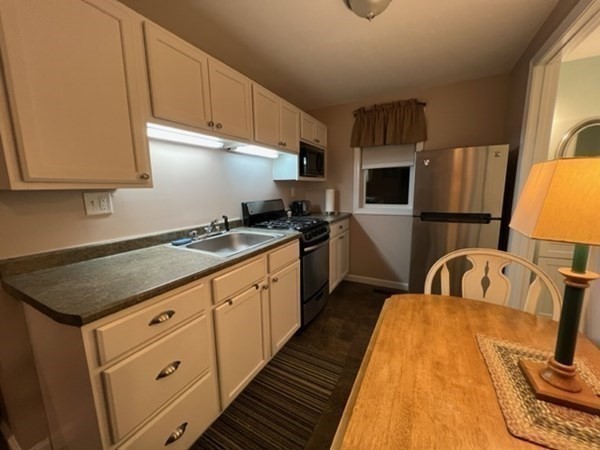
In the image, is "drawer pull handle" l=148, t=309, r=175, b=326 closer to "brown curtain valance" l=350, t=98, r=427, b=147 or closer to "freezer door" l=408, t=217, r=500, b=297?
"freezer door" l=408, t=217, r=500, b=297

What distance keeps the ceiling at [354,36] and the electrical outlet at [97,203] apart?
110 cm

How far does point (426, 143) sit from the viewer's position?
2791mm

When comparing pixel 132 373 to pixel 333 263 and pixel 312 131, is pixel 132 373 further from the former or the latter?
pixel 312 131

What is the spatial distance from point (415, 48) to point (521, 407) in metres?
2.31

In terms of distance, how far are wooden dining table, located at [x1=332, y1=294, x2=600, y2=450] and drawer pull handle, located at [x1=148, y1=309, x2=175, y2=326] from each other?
2.63 ft

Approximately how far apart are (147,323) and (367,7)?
196 centimetres

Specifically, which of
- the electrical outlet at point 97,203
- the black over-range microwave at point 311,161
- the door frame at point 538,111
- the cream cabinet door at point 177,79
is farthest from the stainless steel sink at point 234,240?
the door frame at point 538,111

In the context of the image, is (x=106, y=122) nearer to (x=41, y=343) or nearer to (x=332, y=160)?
(x=41, y=343)

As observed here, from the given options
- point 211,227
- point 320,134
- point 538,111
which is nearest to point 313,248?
point 211,227

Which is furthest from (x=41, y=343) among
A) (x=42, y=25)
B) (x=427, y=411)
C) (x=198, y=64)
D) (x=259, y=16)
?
(x=259, y=16)

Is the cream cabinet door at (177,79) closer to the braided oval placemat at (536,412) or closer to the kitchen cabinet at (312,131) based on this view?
the kitchen cabinet at (312,131)

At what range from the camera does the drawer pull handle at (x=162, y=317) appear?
995 mm

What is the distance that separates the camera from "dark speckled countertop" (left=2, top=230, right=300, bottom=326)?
2.76 feet

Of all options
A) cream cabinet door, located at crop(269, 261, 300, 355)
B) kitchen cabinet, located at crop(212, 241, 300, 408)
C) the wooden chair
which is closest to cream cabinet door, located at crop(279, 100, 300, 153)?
kitchen cabinet, located at crop(212, 241, 300, 408)
